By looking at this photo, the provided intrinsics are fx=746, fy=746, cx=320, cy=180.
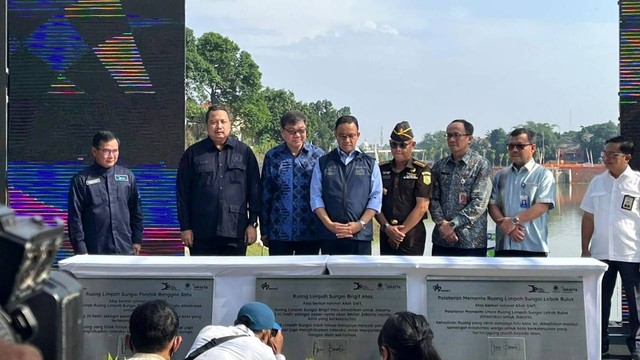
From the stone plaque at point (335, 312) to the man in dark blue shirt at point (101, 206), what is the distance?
1769 mm

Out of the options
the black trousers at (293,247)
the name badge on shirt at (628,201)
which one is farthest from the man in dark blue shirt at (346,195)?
the name badge on shirt at (628,201)

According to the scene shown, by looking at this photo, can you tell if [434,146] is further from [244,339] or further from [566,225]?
[244,339]

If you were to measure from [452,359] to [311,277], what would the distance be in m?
0.73

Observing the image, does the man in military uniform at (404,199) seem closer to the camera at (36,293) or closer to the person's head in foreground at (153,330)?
the person's head in foreground at (153,330)

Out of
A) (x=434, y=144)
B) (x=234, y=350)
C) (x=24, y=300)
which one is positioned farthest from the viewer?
→ (x=434, y=144)

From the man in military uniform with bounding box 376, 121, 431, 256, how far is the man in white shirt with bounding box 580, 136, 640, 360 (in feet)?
3.67

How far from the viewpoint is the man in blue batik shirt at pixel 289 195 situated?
4777 millimetres

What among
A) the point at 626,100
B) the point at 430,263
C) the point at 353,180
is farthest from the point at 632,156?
the point at 430,263

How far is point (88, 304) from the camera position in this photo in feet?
11.5

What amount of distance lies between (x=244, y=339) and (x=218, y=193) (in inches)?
86.3

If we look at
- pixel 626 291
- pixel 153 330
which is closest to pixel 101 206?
pixel 153 330

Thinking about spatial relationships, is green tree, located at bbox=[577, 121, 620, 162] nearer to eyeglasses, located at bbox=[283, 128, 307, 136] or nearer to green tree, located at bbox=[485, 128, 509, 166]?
green tree, located at bbox=[485, 128, 509, 166]

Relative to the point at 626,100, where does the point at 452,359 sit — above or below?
below

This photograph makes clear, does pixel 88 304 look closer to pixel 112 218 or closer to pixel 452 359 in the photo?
pixel 112 218
